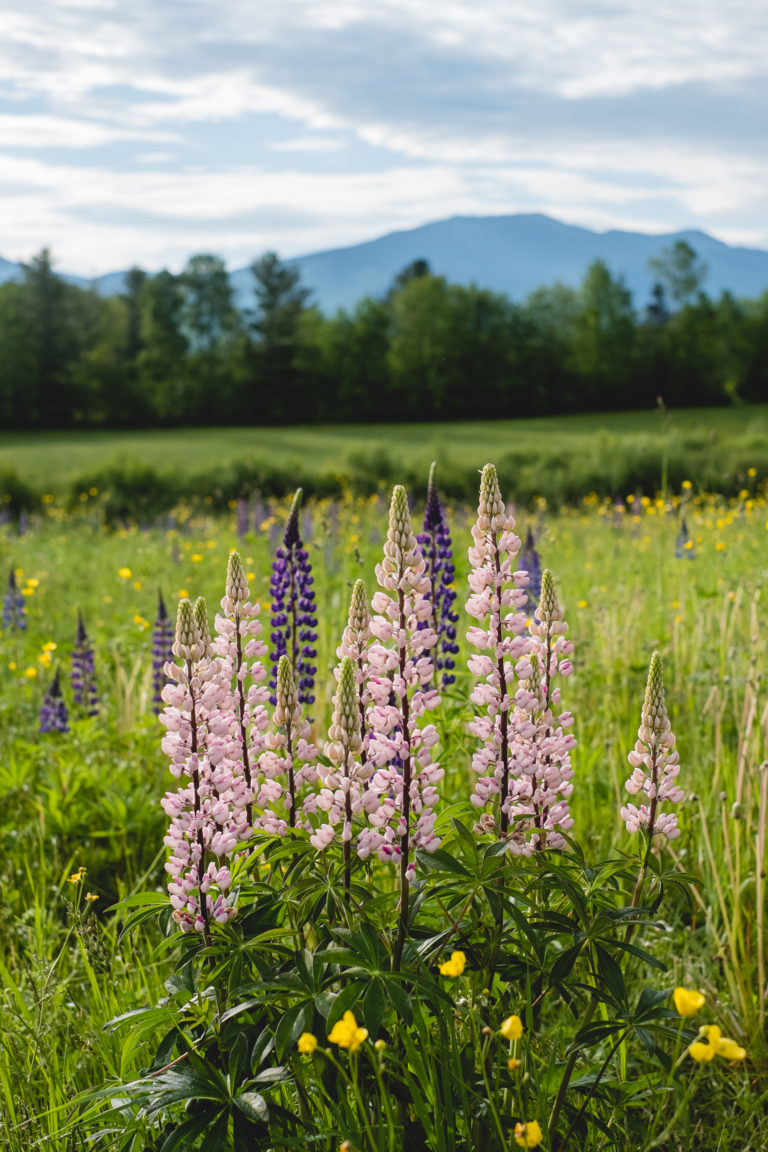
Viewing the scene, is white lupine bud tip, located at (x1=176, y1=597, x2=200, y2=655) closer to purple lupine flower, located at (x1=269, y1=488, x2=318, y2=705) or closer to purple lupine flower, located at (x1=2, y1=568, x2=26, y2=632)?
purple lupine flower, located at (x1=269, y1=488, x2=318, y2=705)

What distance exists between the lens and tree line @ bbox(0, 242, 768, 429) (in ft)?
192

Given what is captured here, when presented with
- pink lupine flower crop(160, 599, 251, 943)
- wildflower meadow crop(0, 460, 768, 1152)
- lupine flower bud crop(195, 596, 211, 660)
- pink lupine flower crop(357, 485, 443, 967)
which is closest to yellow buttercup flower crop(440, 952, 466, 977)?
wildflower meadow crop(0, 460, 768, 1152)

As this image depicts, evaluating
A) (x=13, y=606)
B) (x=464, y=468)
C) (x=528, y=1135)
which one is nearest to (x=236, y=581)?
(x=528, y=1135)

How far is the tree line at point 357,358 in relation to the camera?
58.5 m

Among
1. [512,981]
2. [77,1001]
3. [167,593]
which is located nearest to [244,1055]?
[512,981]

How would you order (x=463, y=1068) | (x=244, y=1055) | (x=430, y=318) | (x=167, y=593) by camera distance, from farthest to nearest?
1. (x=430, y=318)
2. (x=167, y=593)
3. (x=463, y=1068)
4. (x=244, y=1055)

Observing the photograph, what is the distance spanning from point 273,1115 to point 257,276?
239 feet

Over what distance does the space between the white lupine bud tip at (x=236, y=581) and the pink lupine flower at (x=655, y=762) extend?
36.1 inches

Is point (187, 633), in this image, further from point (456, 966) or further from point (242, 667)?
point (456, 966)

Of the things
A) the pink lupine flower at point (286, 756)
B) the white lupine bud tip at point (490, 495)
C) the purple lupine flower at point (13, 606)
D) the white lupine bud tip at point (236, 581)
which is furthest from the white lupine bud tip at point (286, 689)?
the purple lupine flower at point (13, 606)

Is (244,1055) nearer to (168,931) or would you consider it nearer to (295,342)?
(168,931)

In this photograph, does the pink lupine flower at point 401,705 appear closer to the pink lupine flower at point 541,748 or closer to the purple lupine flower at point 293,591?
the pink lupine flower at point 541,748

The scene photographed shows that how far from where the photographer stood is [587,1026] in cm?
179

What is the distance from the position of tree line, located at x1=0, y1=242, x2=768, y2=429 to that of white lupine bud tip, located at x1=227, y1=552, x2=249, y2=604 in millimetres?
55532
